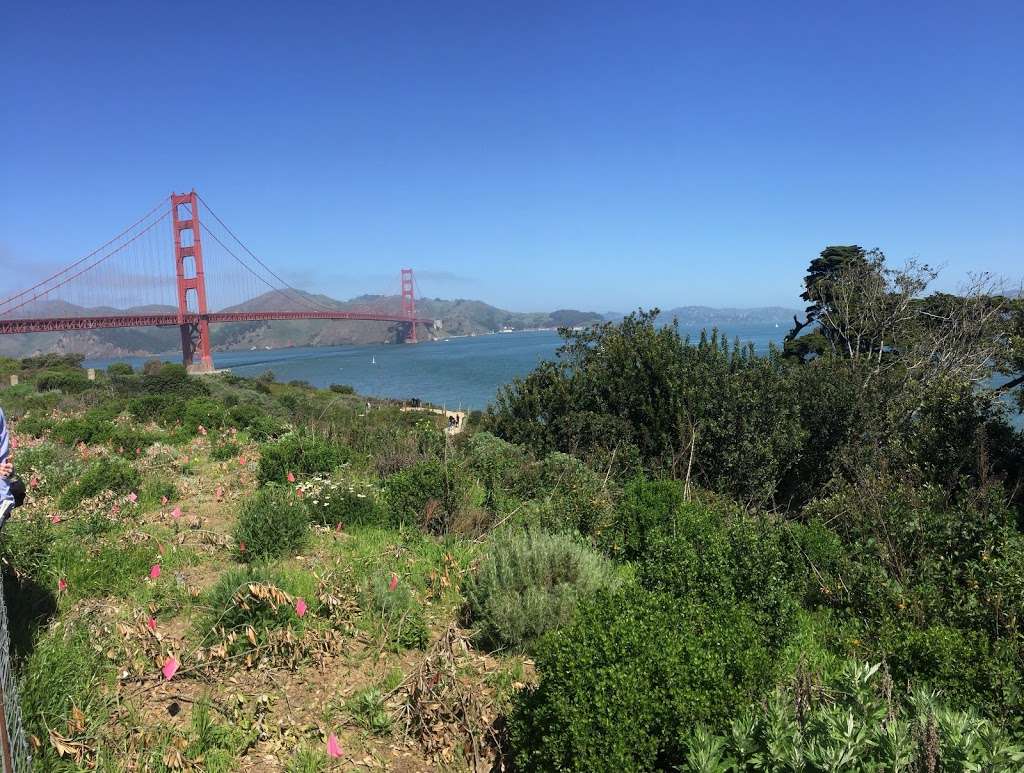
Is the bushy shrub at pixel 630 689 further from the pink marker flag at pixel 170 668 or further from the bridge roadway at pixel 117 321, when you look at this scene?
the bridge roadway at pixel 117 321

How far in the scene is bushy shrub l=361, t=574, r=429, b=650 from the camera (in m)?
3.38

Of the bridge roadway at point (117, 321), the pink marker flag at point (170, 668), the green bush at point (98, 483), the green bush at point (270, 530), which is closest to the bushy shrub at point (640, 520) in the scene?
the green bush at point (270, 530)

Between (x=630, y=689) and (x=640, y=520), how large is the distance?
2.63 meters

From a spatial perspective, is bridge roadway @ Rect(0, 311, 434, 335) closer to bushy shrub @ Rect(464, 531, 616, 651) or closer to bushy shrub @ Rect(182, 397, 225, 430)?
bushy shrub @ Rect(182, 397, 225, 430)

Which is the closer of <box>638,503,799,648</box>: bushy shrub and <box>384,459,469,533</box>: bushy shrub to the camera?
<box>638,503,799,648</box>: bushy shrub

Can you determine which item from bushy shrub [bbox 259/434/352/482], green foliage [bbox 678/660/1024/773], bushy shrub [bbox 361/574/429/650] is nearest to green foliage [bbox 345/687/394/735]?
bushy shrub [bbox 361/574/429/650]

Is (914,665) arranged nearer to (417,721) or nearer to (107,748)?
(417,721)

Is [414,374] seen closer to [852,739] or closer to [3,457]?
[3,457]

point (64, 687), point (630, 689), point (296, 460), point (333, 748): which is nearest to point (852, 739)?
point (630, 689)

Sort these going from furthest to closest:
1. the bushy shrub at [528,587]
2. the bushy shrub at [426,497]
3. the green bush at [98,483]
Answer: the green bush at [98,483] < the bushy shrub at [426,497] < the bushy shrub at [528,587]

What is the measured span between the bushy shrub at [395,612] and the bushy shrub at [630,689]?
989 millimetres

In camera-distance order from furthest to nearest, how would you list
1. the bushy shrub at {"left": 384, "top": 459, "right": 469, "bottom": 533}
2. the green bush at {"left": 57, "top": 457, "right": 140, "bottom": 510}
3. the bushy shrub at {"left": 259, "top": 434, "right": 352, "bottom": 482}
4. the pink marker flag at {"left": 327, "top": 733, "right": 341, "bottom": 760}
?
the bushy shrub at {"left": 259, "top": 434, "right": 352, "bottom": 482}, the green bush at {"left": 57, "top": 457, "right": 140, "bottom": 510}, the bushy shrub at {"left": 384, "top": 459, "right": 469, "bottom": 533}, the pink marker flag at {"left": 327, "top": 733, "right": 341, "bottom": 760}

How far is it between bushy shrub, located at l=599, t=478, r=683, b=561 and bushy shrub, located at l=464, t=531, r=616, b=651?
2.51ft

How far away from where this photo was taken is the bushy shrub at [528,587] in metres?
3.34
